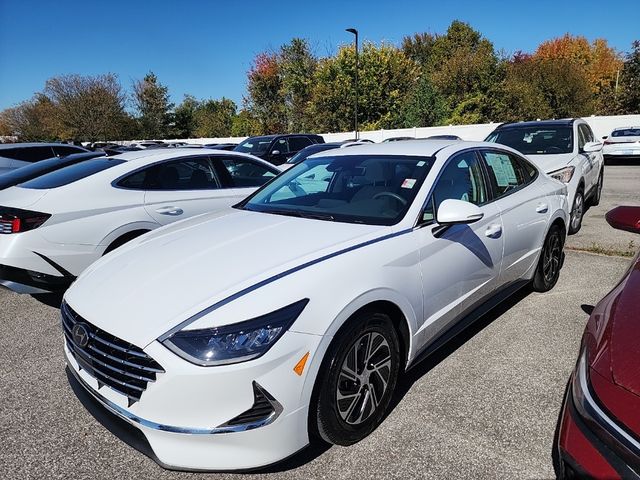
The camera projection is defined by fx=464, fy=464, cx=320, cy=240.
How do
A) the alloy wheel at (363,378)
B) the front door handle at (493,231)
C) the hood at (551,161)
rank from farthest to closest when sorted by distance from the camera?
the hood at (551,161) < the front door handle at (493,231) < the alloy wheel at (363,378)

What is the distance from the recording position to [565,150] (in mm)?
7328

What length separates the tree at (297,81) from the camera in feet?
145

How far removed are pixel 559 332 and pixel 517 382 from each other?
3.30ft

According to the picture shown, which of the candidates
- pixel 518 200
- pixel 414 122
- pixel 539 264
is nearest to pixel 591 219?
pixel 539 264

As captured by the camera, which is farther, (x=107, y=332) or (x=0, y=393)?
(x=0, y=393)

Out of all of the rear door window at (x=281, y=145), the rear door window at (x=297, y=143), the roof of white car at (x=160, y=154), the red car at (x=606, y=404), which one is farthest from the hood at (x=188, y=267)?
the rear door window at (x=297, y=143)

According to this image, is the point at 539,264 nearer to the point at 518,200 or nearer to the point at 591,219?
the point at 518,200

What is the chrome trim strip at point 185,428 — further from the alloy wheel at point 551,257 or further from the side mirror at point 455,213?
the alloy wheel at point 551,257

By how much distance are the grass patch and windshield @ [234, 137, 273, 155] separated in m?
9.63

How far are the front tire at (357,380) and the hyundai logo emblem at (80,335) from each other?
113 centimetres

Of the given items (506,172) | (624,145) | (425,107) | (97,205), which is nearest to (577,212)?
(506,172)

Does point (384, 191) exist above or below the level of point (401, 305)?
above

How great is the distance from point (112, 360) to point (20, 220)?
2.77 metres

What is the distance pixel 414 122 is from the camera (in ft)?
117
